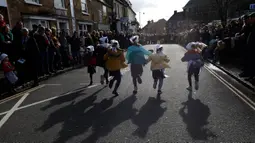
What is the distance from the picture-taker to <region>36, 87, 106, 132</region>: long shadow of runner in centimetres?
501

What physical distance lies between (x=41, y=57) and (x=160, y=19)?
120295 mm

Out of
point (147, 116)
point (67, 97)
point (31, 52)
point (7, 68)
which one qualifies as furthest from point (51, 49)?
point (147, 116)

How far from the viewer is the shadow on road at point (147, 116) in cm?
442

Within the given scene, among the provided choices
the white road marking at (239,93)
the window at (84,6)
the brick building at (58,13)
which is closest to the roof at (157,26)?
the brick building at (58,13)

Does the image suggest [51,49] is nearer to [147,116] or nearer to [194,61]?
[194,61]

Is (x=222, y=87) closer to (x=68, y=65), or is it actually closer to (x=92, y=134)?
(x=92, y=134)

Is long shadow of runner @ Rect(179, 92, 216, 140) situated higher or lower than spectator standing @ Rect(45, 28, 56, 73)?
lower

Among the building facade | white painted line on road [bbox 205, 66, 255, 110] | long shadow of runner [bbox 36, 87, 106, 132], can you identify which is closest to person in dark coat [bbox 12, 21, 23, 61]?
the building facade

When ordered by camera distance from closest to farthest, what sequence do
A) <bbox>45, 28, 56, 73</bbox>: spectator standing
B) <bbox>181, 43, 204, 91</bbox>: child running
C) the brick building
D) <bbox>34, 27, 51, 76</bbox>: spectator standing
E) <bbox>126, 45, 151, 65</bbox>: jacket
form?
<bbox>181, 43, 204, 91</bbox>: child running < <bbox>126, 45, 151, 65</bbox>: jacket < <bbox>34, 27, 51, 76</bbox>: spectator standing < <bbox>45, 28, 56, 73</bbox>: spectator standing < the brick building

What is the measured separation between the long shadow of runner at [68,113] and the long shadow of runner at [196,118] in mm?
2410

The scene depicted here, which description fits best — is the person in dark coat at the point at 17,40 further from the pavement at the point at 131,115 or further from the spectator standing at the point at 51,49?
the pavement at the point at 131,115

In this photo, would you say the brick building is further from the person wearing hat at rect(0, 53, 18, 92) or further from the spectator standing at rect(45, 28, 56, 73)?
the person wearing hat at rect(0, 53, 18, 92)

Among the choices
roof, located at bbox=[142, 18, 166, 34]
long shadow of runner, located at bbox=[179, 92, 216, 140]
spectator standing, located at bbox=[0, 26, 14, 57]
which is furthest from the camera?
roof, located at bbox=[142, 18, 166, 34]

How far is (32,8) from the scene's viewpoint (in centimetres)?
1394
